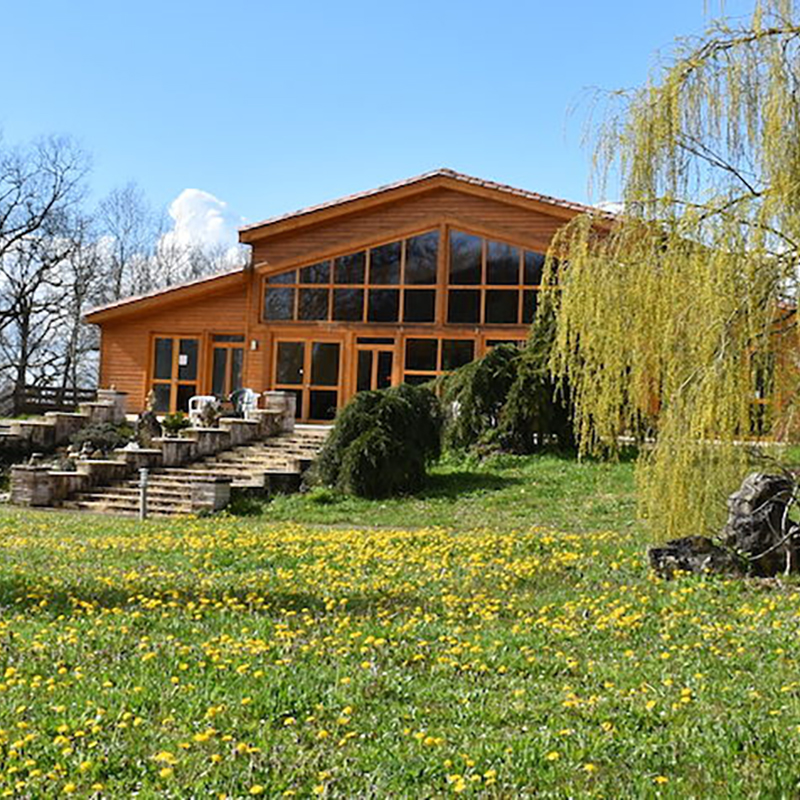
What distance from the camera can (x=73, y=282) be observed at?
52.5 meters

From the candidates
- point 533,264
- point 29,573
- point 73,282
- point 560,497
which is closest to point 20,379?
point 73,282

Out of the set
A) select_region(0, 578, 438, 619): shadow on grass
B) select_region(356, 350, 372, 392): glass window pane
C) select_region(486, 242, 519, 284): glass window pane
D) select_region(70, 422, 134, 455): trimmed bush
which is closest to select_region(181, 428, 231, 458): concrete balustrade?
select_region(70, 422, 134, 455): trimmed bush

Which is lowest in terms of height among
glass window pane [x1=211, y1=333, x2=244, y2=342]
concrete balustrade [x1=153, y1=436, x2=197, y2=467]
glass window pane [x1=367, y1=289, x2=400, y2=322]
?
concrete balustrade [x1=153, y1=436, x2=197, y2=467]

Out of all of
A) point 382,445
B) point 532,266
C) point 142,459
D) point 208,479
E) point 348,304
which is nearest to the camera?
point 382,445

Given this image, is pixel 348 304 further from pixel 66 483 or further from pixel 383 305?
pixel 66 483

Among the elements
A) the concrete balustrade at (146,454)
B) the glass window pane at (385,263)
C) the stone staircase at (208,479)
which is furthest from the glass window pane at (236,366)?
the stone staircase at (208,479)

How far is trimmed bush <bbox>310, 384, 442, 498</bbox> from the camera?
18891 millimetres

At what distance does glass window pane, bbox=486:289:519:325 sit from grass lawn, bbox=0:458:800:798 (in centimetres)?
1579

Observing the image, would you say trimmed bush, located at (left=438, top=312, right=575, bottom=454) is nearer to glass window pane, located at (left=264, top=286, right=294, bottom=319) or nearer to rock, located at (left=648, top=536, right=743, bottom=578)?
glass window pane, located at (left=264, top=286, right=294, bottom=319)

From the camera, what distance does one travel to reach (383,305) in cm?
2781

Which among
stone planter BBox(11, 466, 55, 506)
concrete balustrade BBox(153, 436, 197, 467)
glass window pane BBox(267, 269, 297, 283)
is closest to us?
stone planter BBox(11, 466, 55, 506)

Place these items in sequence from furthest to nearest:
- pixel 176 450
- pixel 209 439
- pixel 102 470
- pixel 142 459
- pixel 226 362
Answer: pixel 226 362
pixel 209 439
pixel 176 450
pixel 142 459
pixel 102 470

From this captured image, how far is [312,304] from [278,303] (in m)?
1.08

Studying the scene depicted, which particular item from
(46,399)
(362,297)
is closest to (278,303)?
(362,297)
